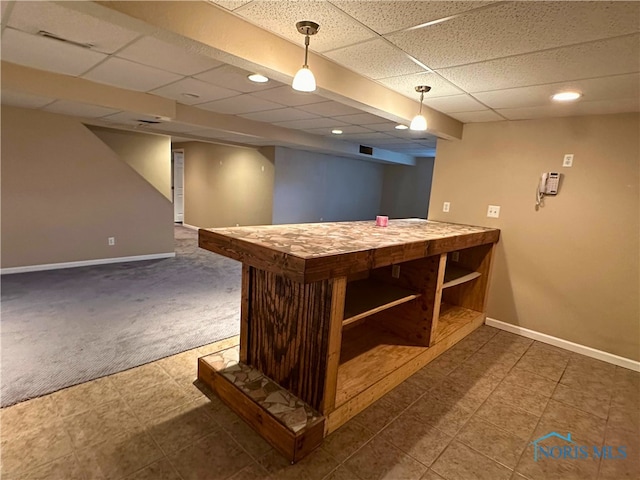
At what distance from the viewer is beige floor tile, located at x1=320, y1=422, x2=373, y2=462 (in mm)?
1784

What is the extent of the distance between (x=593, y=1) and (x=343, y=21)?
1050mm

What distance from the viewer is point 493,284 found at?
3650mm

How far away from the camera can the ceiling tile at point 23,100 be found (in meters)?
3.25

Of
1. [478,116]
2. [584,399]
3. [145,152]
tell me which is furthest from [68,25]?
[584,399]

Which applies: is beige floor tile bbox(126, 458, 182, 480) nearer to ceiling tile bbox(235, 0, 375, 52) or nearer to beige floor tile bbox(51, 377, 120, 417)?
beige floor tile bbox(51, 377, 120, 417)

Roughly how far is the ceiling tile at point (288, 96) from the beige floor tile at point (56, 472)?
9.49 feet

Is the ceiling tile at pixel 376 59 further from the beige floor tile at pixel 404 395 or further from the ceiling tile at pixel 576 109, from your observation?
the beige floor tile at pixel 404 395

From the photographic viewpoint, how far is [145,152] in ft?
18.5

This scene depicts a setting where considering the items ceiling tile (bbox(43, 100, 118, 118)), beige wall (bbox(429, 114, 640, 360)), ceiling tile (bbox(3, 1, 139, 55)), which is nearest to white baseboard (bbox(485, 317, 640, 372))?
beige wall (bbox(429, 114, 640, 360))

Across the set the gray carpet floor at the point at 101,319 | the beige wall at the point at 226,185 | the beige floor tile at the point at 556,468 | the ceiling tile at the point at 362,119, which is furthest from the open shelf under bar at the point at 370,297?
the beige wall at the point at 226,185

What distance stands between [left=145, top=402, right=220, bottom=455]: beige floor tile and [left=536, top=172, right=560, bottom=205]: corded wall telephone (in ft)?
11.0

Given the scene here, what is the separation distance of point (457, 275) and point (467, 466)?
1893 millimetres

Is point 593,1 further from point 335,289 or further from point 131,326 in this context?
point 131,326

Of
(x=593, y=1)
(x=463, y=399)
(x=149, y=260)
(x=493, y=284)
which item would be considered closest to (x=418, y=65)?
(x=593, y=1)
